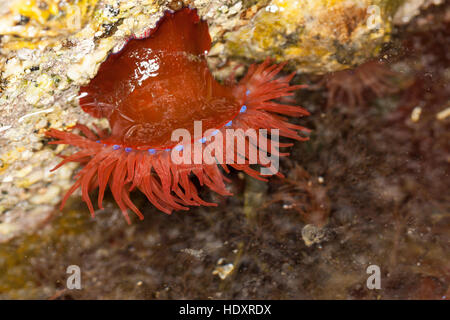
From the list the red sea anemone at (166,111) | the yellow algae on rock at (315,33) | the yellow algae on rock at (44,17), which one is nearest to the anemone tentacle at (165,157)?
the red sea anemone at (166,111)

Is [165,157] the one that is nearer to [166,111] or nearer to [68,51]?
[166,111]

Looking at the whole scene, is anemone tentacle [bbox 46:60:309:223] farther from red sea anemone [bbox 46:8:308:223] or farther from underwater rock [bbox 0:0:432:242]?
underwater rock [bbox 0:0:432:242]

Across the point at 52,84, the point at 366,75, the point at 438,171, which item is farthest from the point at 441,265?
the point at 52,84

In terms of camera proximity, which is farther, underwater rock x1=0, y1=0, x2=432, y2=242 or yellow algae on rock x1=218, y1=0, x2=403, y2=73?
yellow algae on rock x1=218, y1=0, x2=403, y2=73

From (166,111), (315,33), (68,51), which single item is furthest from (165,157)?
(315,33)

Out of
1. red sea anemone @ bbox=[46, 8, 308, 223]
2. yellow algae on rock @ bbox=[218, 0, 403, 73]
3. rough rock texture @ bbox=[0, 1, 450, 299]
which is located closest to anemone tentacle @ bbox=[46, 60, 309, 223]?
red sea anemone @ bbox=[46, 8, 308, 223]

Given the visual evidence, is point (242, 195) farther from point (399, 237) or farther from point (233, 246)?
point (399, 237)
